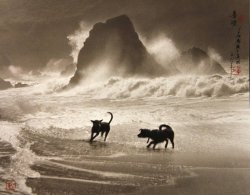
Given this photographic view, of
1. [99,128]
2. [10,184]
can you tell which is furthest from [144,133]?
[10,184]

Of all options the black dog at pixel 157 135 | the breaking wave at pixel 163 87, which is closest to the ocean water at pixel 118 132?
the breaking wave at pixel 163 87

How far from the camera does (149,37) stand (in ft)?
21.4

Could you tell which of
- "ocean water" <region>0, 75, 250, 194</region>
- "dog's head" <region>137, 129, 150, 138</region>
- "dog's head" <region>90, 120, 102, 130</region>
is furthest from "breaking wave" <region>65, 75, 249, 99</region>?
"dog's head" <region>137, 129, 150, 138</region>

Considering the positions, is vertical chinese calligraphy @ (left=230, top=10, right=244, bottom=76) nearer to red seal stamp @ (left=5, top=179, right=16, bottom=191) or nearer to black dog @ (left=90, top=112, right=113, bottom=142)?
black dog @ (left=90, top=112, right=113, bottom=142)

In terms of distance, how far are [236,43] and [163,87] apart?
146 cm

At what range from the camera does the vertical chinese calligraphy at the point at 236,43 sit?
22.5 ft

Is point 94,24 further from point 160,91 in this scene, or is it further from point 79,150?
point 79,150

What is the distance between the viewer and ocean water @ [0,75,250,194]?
4531mm

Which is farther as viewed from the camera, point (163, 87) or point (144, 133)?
point (163, 87)

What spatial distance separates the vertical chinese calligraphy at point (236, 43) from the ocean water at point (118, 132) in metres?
0.19

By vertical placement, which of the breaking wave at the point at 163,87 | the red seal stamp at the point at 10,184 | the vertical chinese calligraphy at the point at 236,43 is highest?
the vertical chinese calligraphy at the point at 236,43

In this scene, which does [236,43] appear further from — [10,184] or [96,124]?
[10,184]

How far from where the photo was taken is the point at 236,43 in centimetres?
696

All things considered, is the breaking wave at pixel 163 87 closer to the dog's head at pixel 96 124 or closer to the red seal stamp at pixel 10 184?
the dog's head at pixel 96 124
